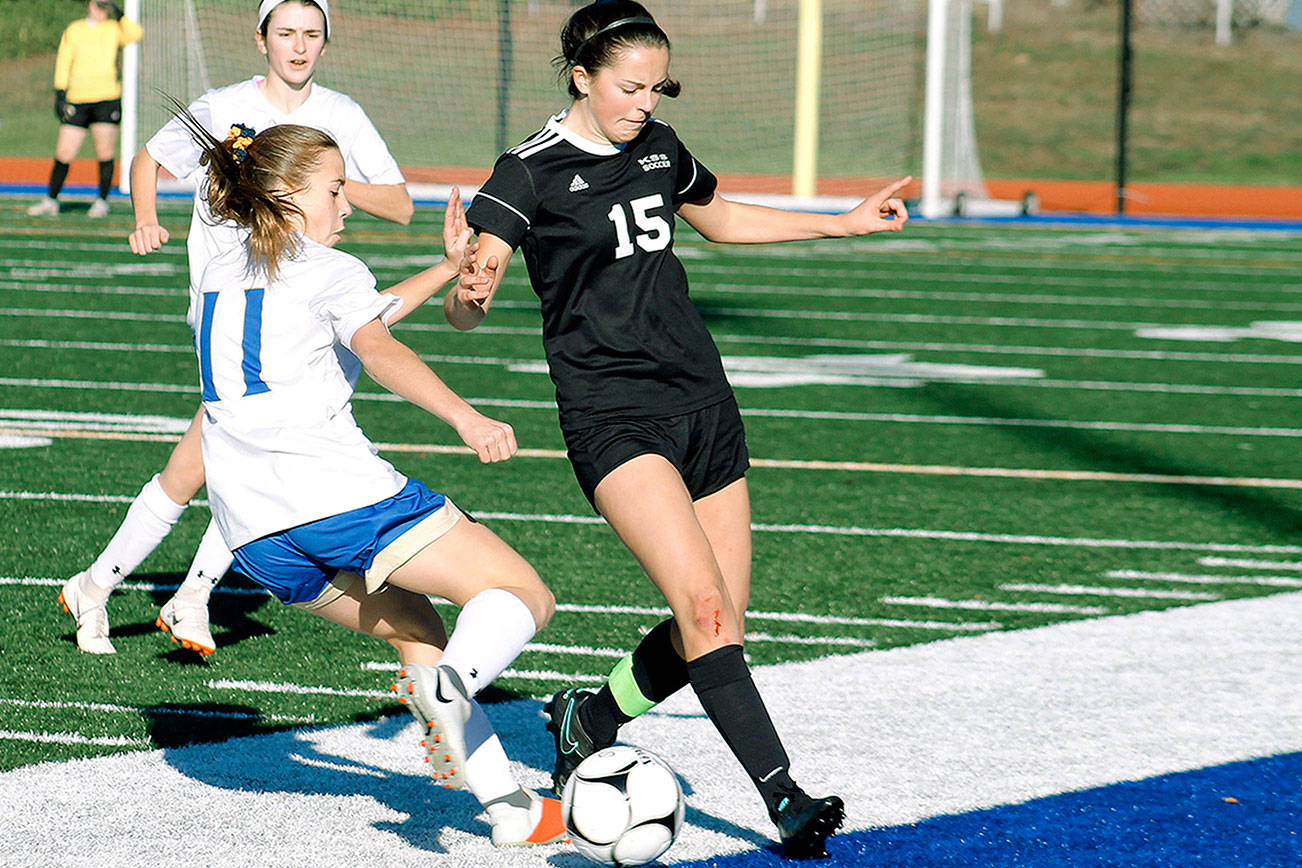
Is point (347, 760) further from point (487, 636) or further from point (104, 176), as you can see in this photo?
point (104, 176)

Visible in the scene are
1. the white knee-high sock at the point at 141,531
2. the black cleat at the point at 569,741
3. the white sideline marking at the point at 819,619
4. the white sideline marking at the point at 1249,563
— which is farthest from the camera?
the white sideline marking at the point at 1249,563

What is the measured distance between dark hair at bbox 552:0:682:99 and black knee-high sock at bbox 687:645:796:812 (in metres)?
1.32

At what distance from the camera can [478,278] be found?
4.07 metres

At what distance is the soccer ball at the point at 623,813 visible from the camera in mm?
3895

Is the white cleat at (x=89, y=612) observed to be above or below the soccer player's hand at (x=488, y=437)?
below

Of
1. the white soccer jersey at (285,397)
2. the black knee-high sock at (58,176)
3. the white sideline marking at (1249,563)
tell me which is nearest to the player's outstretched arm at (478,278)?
the white soccer jersey at (285,397)

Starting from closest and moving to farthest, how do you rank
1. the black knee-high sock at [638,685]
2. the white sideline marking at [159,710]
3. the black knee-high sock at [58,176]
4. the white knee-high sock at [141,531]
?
the black knee-high sock at [638,685]
the white sideline marking at [159,710]
the white knee-high sock at [141,531]
the black knee-high sock at [58,176]

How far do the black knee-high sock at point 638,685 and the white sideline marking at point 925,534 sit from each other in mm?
3414

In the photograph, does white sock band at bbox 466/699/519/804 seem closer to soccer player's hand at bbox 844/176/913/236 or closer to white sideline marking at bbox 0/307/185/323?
soccer player's hand at bbox 844/176/913/236

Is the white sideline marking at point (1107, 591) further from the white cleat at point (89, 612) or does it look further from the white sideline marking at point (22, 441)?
the white sideline marking at point (22, 441)

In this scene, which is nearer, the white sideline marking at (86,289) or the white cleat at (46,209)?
the white sideline marking at (86,289)

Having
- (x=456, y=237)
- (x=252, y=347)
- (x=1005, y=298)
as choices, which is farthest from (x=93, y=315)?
(x=252, y=347)

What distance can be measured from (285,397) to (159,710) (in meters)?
1.57

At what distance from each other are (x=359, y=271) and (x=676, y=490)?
33.2 inches
